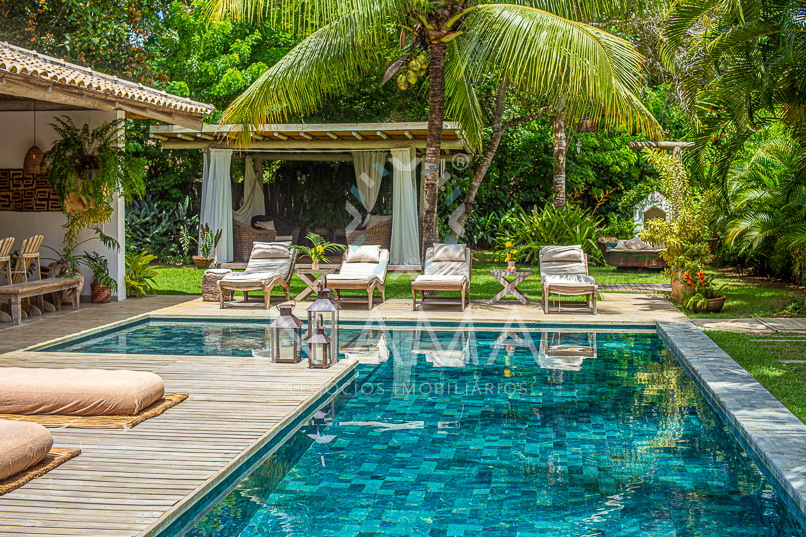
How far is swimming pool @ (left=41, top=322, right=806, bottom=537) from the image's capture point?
3742 mm

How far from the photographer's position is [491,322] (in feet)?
31.2

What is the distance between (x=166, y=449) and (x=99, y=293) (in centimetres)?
752

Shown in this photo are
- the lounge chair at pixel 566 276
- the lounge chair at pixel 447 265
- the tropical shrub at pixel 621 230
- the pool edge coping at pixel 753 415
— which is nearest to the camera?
the pool edge coping at pixel 753 415

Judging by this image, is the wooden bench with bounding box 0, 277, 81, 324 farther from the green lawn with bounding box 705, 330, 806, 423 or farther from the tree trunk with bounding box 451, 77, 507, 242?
the tree trunk with bounding box 451, 77, 507, 242

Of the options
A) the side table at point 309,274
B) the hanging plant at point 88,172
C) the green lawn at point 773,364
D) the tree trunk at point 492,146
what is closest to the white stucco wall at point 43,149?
the hanging plant at point 88,172

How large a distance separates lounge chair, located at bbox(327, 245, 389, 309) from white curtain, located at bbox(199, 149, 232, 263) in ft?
18.0

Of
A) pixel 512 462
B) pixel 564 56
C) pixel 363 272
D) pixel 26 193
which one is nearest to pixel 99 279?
pixel 26 193

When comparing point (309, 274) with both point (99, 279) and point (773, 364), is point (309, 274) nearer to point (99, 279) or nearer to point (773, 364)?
point (99, 279)

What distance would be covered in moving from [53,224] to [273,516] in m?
9.06

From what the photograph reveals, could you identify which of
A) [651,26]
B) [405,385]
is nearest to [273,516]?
[405,385]

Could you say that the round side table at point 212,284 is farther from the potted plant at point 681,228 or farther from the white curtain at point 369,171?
the potted plant at point 681,228

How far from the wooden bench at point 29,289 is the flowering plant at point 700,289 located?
890 cm

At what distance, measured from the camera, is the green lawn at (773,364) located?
222 inches

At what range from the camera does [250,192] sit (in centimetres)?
1827
